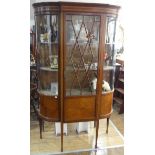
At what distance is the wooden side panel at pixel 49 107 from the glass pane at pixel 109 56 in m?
0.62

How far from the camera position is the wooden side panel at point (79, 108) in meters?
2.45

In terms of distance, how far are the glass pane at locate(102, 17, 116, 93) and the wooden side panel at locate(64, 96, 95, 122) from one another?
0.26 meters

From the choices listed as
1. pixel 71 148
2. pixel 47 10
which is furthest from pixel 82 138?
pixel 47 10

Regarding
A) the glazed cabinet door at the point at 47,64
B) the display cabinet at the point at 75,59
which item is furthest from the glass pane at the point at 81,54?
the glazed cabinet door at the point at 47,64

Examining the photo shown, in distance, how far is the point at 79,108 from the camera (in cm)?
248

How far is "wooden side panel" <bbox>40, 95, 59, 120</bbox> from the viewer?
2479 millimetres

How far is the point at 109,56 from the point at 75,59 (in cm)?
45

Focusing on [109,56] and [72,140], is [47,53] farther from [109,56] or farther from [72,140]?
[72,140]

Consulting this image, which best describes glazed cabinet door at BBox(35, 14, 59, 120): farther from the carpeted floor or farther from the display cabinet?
the carpeted floor

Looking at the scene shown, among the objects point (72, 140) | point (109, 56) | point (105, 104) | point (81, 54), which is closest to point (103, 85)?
point (105, 104)

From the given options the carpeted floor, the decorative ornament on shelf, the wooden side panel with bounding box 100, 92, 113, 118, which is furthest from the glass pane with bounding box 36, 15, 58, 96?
the carpeted floor
